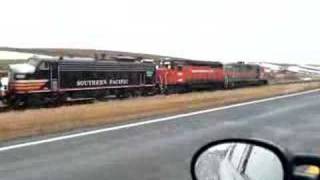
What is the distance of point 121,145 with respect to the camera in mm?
15711

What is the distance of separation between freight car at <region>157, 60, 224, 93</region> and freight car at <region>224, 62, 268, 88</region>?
1.96 m

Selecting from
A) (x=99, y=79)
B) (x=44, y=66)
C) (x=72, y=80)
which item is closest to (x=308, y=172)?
(x=44, y=66)

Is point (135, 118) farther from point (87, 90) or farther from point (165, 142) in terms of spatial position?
point (87, 90)

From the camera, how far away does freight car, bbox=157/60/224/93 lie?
52.0 m

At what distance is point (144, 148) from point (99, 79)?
27954 millimetres

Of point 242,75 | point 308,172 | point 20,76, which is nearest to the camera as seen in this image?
point 308,172

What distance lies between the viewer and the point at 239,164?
118 inches

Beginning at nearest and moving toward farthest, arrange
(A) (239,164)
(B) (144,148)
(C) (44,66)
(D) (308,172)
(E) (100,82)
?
1. (A) (239,164)
2. (D) (308,172)
3. (B) (144,148)
4. (C) (44,66)
5. (E) (100,82)

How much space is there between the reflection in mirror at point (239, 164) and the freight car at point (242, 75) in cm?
6215

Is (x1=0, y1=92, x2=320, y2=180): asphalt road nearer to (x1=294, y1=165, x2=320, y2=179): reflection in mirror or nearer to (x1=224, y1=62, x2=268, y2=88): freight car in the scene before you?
(x1=294, y1=165, x2=320, y2=179): reflection in mirror

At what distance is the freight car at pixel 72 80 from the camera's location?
117 ft

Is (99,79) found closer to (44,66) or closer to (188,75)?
(44,66)

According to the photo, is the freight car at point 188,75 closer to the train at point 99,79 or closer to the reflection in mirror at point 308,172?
the train at point 99,79

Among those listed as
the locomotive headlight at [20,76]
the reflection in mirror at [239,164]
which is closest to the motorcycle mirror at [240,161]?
the reflection in mirror at [239,164]
